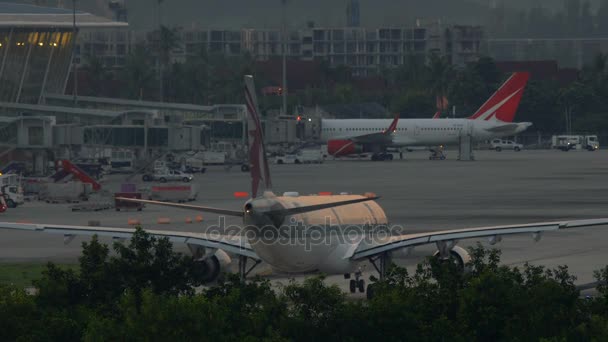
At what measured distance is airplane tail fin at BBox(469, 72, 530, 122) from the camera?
5320 inches

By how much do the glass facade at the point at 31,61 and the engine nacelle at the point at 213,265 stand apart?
105 meters

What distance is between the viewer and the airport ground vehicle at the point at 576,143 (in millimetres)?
170750

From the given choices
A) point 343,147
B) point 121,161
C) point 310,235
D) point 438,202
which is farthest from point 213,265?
point 343,147

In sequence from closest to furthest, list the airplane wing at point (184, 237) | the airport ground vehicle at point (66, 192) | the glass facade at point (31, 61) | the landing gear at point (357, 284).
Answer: the airplane wing at point (184, 237), the landing gear at point (357, 284), the airport ground vehicle at point (66, 192), the glass facade at point (31, 61)

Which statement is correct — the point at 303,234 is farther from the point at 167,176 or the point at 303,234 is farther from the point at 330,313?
the point at 167,176

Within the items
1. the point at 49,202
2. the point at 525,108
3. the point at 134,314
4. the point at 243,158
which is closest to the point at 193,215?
the point at 49,202

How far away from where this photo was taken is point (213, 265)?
36.4 meters

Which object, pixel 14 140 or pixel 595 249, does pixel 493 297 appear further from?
pixel 14 140

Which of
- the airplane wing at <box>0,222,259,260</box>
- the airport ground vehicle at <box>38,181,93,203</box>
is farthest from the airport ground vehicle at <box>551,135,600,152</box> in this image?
the airplane wing at <box>0,222,259,260</box>

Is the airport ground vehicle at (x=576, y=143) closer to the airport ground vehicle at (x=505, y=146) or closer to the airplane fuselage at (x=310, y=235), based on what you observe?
the airport ground vehicle at (x=505, y=146)

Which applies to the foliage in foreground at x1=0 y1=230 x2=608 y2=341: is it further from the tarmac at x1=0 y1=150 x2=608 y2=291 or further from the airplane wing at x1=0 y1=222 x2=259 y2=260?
the tarmac at x1=0 y1=150 x2=608 y2=291

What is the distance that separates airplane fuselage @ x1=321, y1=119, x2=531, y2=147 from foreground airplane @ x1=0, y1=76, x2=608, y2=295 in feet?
332

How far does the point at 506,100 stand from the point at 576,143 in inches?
1508

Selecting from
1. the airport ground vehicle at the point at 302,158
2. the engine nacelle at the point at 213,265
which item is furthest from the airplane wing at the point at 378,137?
the engine nacelle at the point at 213,265
